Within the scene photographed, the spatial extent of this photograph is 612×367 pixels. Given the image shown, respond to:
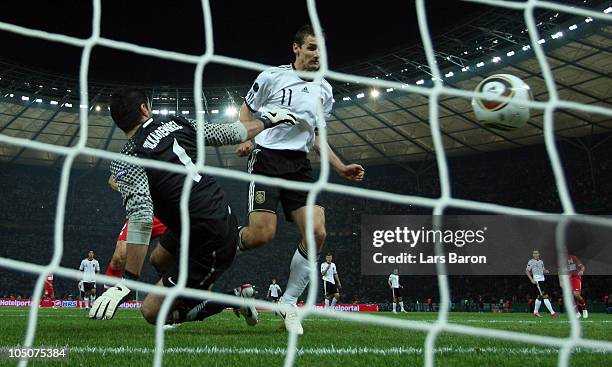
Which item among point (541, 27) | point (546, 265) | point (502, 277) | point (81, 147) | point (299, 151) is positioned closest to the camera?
point (81, 147)

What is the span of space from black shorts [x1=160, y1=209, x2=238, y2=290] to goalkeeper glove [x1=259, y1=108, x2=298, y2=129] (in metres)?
0.77

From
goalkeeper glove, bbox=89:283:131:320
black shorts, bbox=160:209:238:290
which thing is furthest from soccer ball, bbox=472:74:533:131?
goalkeeper glove, bbox=89:283:131:320

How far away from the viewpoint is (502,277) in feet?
82.5

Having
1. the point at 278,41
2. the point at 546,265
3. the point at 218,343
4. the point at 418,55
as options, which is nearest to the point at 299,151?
the point at 218,343

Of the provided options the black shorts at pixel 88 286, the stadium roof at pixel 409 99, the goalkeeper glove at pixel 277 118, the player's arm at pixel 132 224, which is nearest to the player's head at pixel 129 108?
the player's arm at pixel 132 224

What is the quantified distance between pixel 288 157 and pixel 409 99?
699 inches

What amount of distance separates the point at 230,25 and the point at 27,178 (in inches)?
629

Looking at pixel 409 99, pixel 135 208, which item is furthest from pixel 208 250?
pixel 409 99

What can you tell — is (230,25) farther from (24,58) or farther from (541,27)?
(541,27)

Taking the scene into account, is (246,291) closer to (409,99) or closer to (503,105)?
(503,105)

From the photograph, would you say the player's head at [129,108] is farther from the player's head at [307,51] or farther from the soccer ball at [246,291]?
the soccer ball at [246,291]

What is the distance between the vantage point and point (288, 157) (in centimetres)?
471

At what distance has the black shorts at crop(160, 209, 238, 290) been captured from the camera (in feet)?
11.4

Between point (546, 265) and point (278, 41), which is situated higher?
point (278, 41)
